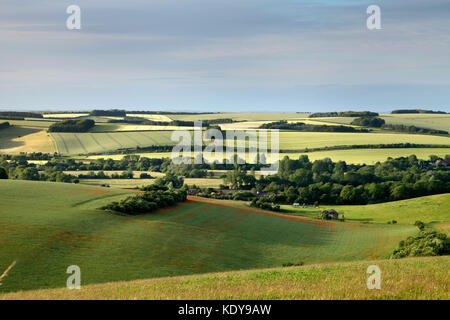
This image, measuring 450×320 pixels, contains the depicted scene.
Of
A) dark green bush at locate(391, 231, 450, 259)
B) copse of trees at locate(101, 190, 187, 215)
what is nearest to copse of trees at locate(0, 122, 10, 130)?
copse of trees at locate(101, 190, 187, 215)

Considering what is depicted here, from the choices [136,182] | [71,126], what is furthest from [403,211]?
[71,126]

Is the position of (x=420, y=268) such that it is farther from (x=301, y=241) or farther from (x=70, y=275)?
(x=301, y=241)

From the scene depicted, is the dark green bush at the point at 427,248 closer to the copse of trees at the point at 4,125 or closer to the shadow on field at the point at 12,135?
the shadow on field at the point at 12,135

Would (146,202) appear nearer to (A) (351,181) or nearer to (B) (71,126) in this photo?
(A) (351,181)

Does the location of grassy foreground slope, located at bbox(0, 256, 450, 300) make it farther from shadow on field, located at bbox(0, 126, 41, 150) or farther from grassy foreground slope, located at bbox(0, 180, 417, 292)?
shadow on field, located at bbox(0, 126, 41, 150)

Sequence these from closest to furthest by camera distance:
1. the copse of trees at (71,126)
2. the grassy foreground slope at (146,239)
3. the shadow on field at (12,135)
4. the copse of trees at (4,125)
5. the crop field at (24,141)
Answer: the grassy foreground slope at (146,239), the crop field at (24,141), the shadow on field at (12,135), the copse of trees at (4,125), the copse of trees at (71,126)

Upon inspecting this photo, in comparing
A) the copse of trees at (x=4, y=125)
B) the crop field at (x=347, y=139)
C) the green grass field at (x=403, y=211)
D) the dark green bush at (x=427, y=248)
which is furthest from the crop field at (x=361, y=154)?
the dark green bush at (x=427, y=248)

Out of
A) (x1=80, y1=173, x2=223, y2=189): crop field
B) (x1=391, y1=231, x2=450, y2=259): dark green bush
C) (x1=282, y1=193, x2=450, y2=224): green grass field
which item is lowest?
(x1=282, y1=193, x2=450, y2=224): green grass field
